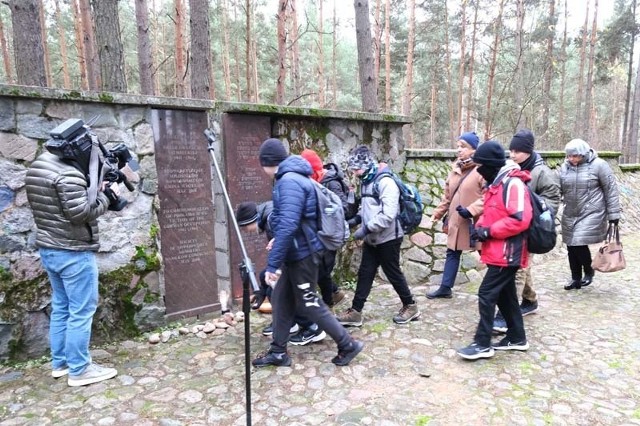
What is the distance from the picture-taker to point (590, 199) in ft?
15.8

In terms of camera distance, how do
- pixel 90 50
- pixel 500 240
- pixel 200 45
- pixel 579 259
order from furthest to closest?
pixel 90 50 → pixel 200 45 → pixel 579 259 → pixel 500 240

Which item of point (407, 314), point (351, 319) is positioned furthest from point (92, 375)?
point (407, 314)

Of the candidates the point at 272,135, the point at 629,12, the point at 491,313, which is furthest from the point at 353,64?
the point at 491,313

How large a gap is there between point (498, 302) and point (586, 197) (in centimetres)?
223

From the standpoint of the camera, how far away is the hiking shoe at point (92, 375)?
9.86 ft

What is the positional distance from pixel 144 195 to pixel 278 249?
1658 millimetres

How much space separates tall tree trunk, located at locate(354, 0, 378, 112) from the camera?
771 cm

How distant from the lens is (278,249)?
286 centimetres

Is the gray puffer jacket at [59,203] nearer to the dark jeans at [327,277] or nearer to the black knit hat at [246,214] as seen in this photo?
the black knit hat at [246,214]

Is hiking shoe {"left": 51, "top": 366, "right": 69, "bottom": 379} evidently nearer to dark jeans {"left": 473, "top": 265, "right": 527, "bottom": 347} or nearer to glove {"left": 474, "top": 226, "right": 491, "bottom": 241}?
dark jeans {"left": 473, "top": 265, "right": 527, "bottom": 347}

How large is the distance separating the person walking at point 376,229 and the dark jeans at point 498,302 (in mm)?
820

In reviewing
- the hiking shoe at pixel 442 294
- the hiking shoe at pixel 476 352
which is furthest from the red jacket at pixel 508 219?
the hiking shoe at pixel 442 294

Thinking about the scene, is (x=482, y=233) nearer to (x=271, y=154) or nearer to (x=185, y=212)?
(x=271, y=154)

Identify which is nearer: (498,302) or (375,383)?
(375,383)
